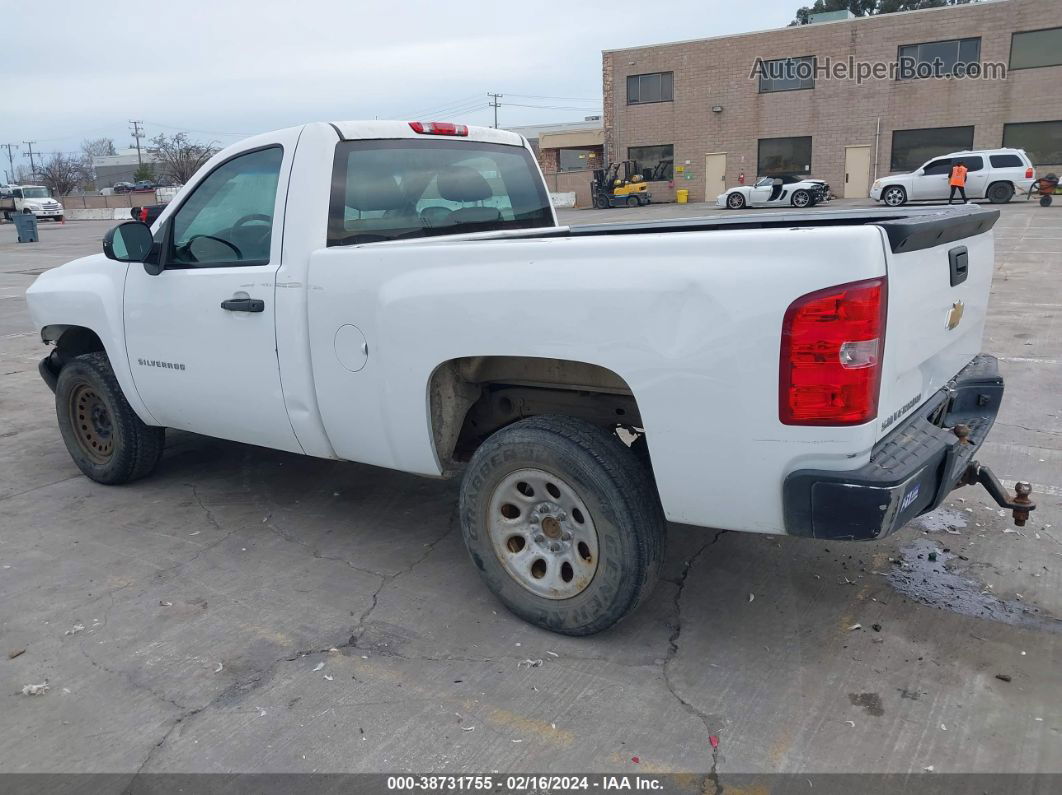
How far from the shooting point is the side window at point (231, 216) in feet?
13.5

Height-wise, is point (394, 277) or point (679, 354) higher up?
point (394, 277)

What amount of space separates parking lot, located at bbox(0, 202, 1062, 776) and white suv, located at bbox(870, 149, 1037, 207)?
26812 millimetres

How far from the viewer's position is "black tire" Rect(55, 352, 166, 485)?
200 inches

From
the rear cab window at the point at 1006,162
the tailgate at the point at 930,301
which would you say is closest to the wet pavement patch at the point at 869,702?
the tailgate at the point at 930,301

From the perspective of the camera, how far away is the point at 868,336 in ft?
8.45

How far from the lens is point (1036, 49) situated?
112ft

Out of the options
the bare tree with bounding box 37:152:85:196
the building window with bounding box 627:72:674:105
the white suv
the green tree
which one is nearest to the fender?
the white suv

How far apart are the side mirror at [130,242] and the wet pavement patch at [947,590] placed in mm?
4051

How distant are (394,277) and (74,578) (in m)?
2.24

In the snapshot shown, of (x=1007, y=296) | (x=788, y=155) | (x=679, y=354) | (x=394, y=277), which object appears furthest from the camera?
(x=788, y=155)

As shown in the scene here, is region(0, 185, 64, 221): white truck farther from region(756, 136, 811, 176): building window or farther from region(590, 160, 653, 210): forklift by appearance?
region(756, 136, 811, 176): building window

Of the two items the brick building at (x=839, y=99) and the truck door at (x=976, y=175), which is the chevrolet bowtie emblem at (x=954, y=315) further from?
the brick building at (x=839, y=99)
